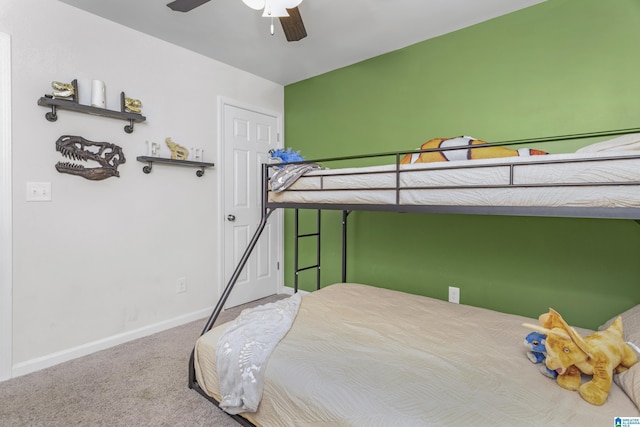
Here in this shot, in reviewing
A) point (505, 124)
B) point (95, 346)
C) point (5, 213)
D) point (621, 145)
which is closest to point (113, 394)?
point (95, 346)

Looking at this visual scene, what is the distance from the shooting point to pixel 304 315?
179 cm

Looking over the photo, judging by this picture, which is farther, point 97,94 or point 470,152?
point 97,94

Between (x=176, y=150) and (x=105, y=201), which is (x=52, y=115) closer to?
(x=105, y=201)

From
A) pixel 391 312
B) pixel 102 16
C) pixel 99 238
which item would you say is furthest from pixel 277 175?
pixel 102 16

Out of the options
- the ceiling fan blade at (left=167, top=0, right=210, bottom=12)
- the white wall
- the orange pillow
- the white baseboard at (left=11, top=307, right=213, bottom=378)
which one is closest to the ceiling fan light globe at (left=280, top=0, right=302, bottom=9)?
the ceiling fan blade at (left=167, top=0, right=210, bottom=12)

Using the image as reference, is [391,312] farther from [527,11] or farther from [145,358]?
[527,11]

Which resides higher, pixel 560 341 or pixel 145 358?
pixel 560 341

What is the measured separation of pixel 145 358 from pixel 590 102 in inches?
126

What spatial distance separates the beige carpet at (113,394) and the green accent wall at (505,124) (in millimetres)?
1689

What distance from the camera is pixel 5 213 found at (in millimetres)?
1860

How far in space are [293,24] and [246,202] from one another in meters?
1.88

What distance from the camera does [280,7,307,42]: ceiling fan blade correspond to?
1579 mm

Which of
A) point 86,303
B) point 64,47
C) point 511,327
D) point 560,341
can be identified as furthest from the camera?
point 86,303

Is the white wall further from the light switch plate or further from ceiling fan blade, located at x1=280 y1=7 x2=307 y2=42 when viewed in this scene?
ceiling fan blade, located at x1=280 y1=7 x2=307 y2=42
